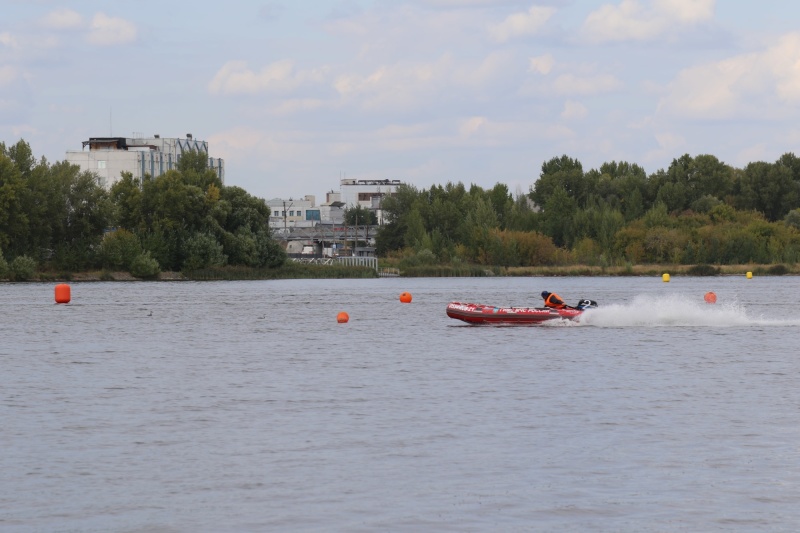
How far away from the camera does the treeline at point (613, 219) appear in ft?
472

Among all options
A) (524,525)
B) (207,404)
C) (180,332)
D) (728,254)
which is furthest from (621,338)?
(728,254)

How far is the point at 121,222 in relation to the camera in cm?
12594

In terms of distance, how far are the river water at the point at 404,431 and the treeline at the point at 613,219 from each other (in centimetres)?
9422

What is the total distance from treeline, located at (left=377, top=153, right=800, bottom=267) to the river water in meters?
94.2

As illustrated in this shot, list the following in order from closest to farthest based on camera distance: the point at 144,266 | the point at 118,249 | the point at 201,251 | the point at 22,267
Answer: the point at 22,267 < the point at 118,249 < the point at 144,266 < the point at 201,251

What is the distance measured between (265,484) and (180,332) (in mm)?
35924

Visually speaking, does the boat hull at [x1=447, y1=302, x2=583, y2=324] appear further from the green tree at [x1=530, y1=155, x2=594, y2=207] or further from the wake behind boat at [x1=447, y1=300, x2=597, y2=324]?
the green tree at [x1=530, y1=155, x2=594, y2=207]

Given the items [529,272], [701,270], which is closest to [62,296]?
[529,272]

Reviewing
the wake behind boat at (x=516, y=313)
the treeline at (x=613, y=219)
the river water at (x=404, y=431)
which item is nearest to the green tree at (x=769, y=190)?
the treeline at (x=613, y=219)

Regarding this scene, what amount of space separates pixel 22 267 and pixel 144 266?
1305 cm

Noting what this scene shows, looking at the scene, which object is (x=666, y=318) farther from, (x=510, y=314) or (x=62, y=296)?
(x=62, y=296)

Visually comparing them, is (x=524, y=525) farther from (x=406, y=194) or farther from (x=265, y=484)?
(x=406, y=194)

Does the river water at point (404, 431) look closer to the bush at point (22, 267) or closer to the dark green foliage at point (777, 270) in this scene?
the bush at point (22, 267)

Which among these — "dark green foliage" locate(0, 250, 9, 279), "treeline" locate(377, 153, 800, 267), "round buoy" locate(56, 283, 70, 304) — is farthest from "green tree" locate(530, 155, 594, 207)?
"round buoy" locate(56, 283, 70, 304)
